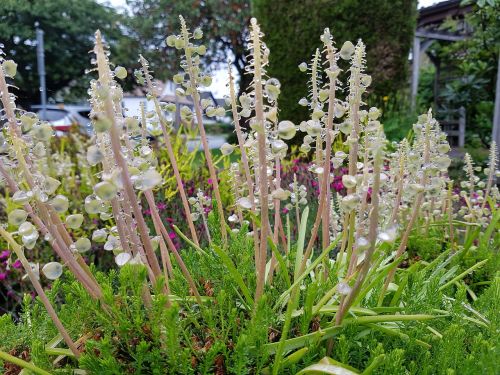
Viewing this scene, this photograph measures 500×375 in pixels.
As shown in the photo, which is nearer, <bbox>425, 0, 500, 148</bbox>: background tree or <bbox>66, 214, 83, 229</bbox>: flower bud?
<bbox>66, 214, 83, 229</bbox>: flower bud

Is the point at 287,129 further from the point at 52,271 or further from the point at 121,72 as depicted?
the point at 52,271

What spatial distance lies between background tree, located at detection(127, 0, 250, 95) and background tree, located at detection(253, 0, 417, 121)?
10.7m

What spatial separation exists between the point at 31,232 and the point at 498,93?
24.5ft

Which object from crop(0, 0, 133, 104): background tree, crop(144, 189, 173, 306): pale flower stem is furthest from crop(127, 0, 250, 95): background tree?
crop(144, 189, 173, 306): pale flower stem

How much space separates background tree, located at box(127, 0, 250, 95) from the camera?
18281 millimetres

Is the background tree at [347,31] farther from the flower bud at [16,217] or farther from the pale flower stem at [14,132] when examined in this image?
the flower bud at [16,217]

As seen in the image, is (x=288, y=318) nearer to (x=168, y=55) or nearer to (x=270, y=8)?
(x=270, y=8)

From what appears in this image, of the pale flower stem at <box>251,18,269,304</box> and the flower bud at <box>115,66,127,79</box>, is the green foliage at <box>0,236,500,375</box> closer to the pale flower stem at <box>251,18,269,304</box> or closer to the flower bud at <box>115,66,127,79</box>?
the pale flower stem at <box>251,18,269,304</box>

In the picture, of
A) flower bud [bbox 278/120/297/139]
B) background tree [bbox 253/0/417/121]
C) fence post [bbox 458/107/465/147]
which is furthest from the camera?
fence post [bbox 458/107/465/147]

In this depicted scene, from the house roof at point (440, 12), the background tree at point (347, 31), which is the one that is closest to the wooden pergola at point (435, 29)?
the house roof at point (440, 12)

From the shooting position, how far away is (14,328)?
1.12 m

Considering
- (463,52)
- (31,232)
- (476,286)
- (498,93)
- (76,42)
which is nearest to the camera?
(31,232)

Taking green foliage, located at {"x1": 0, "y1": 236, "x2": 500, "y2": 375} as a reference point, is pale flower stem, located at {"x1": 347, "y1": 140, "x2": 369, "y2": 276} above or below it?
above

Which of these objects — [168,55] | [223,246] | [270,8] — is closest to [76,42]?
[168,55]
